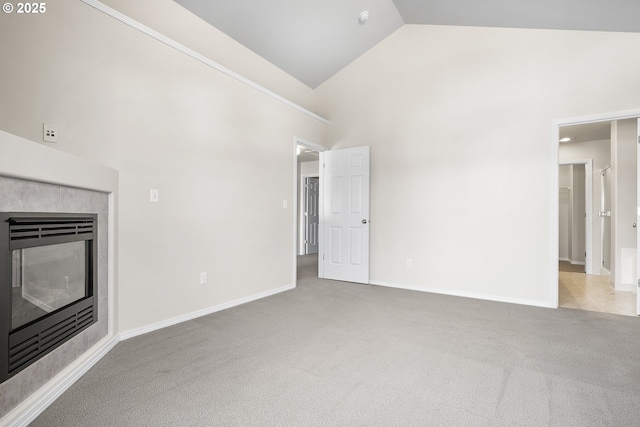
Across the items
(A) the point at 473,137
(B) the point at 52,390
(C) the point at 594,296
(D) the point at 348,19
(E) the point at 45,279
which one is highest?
(D) the point at 348,19

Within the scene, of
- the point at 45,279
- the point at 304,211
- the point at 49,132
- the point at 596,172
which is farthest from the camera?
the point at 304,211

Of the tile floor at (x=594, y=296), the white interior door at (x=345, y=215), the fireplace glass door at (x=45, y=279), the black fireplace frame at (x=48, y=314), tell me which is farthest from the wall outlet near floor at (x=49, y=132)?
the tile floor at (x=594, y=296)

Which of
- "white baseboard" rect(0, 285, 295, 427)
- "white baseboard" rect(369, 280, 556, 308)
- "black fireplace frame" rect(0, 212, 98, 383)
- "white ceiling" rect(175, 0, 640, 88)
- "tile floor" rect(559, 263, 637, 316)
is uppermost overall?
"white ceiling" rect(175, 0, 640, 88)

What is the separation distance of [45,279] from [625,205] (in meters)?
6.16

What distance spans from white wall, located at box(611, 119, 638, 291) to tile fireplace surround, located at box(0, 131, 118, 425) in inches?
231

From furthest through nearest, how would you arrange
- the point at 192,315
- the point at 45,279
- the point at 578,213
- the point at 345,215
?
the point at 578,213 → the point at 345,215 → the point at 192,315 → the point at 45,279

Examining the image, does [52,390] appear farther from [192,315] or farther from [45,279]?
[192,315]

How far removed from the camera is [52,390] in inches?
62.7

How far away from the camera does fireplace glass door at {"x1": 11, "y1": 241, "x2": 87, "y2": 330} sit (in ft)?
4.90

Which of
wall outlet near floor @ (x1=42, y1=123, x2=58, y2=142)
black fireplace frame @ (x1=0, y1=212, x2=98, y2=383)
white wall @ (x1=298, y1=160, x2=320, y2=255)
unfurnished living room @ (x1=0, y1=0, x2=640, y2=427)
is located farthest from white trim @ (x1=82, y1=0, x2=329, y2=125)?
white wall @ (x1=298, y1=160, x2=320, y2=255)

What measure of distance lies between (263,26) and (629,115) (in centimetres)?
384

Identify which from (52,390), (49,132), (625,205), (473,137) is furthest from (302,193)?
(52,390)

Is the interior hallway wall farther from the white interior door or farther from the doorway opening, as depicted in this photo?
the doorway opening

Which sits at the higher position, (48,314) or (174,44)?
(174,44)
